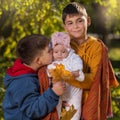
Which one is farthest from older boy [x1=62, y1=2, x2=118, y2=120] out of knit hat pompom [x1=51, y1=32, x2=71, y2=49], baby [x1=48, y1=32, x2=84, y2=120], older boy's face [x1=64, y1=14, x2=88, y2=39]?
knit hat pompom [x1=51, y1=32, x2=71, y2=49]

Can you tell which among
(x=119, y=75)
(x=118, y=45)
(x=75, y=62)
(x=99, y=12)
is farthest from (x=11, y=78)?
(x=118, y=45)

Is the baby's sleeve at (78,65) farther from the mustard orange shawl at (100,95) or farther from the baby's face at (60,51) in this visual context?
the mustard orange shawl at (100,95)

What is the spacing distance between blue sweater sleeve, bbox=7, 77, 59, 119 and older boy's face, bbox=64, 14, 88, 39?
1.70 feet

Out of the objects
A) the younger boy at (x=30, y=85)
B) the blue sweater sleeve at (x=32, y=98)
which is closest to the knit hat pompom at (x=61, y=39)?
the younger boy at (x=30, y=85)

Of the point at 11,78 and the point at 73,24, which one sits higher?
the point at 73,24

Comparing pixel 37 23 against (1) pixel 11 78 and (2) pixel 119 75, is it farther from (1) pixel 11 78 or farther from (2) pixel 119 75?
(1) pixel 11 78

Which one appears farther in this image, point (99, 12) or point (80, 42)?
point (99, 12)

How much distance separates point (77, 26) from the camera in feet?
13.1

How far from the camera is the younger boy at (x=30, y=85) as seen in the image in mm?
3770

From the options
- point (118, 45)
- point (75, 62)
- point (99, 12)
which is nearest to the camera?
point (75, 62)

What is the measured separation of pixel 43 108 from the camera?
3.78m

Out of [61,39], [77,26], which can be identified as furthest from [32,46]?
[77,26]

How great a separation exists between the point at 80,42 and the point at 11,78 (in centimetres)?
66

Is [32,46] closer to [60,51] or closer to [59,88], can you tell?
[60,51]
